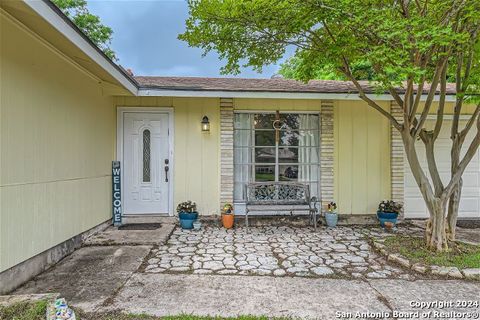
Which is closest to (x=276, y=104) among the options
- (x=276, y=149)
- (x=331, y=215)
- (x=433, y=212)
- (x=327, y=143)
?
(x=276, y=149)

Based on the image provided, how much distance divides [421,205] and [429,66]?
3202 mm

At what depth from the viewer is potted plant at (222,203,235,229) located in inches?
210

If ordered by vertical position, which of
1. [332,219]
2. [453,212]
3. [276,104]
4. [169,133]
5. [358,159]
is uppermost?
[276,104]

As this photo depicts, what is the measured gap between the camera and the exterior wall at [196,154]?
5.64m

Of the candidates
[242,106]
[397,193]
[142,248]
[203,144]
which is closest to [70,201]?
[142,248]

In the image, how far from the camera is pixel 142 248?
4059 mm

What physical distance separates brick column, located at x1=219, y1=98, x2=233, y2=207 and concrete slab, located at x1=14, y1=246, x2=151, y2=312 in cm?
196

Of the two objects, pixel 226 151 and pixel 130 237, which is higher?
pixel 226 151

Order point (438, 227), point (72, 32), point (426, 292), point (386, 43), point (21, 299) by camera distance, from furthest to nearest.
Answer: point (438, 227), point (386, 43), point (72, 32), point (426, 292), point (21, 299)

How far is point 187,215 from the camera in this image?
5.20 metres

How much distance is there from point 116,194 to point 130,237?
3.85 ft

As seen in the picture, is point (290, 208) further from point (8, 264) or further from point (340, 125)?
point (8, 264)

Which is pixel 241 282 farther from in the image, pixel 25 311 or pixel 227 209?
pixel 227 209

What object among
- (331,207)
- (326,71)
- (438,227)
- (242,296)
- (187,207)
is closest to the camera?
(242,296)
